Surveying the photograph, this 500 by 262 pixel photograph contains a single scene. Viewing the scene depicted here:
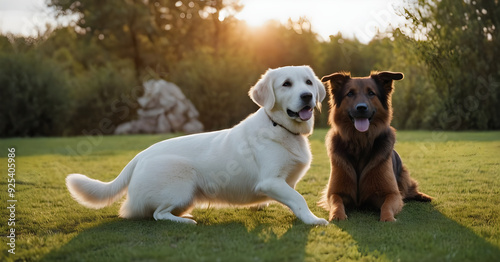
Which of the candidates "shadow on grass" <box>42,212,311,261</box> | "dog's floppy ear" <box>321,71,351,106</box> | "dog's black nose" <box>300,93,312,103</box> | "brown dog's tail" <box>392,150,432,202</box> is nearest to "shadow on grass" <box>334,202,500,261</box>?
"shadow on grass" <box>42,212,311,261</box>

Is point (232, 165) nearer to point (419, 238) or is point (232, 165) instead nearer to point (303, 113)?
point (303, 113)

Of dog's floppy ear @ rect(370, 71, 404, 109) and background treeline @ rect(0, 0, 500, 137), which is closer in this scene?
dog's floppy ear @ rect(370, 71, 404, 109)

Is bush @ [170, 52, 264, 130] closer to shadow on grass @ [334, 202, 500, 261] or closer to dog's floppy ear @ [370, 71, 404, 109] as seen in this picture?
dog's floppy ear @ [370, 71, 404, 109]

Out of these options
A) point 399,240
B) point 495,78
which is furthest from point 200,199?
point 495,78

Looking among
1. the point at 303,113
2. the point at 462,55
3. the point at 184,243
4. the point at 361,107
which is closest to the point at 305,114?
the point at 303,113

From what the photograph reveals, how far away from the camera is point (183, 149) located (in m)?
4.79

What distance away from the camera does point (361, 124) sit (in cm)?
480

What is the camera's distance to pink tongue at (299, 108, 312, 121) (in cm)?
449

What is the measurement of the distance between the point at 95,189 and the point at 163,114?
748 inches

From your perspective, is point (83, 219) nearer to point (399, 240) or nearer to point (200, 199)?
point (200, 199)

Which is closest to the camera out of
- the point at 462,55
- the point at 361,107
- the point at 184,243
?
the point at 184,243

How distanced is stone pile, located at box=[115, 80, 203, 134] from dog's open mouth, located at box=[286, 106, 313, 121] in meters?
18.7

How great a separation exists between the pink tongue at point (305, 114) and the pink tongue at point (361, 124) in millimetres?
609

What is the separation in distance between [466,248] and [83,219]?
377 centimetres
